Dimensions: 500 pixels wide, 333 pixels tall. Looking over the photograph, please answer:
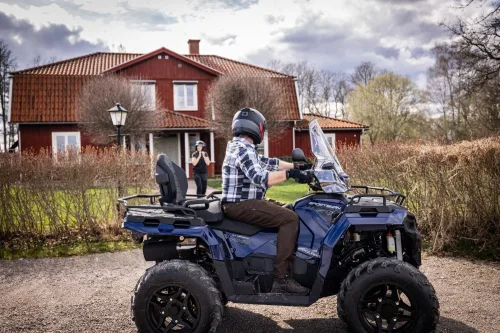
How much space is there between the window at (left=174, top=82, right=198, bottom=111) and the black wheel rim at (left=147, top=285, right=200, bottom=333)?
24878mm

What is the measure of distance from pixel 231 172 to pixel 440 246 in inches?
186

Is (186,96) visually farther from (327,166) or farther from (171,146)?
(327,166)

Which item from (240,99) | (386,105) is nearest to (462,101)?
(386,105)

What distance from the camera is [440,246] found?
755 centimetres

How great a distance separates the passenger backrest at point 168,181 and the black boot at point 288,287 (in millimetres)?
1384

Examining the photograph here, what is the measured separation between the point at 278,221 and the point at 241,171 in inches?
25.0

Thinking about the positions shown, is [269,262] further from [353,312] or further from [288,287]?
[353,312]

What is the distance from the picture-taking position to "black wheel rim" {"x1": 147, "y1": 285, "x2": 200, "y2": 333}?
4.24m

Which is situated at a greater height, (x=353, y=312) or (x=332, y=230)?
(x=332, y=230)

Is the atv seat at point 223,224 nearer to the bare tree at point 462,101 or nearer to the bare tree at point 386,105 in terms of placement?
the bare tree at point 462,101

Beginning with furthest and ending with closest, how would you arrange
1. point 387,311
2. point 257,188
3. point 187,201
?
point 187,201, point 257,188, point 387,311

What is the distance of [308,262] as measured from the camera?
437 centimetres

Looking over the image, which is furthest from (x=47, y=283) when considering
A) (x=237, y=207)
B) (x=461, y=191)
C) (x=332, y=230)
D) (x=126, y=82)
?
(x=126, y=82)

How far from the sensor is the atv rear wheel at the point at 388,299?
4.02 meters
